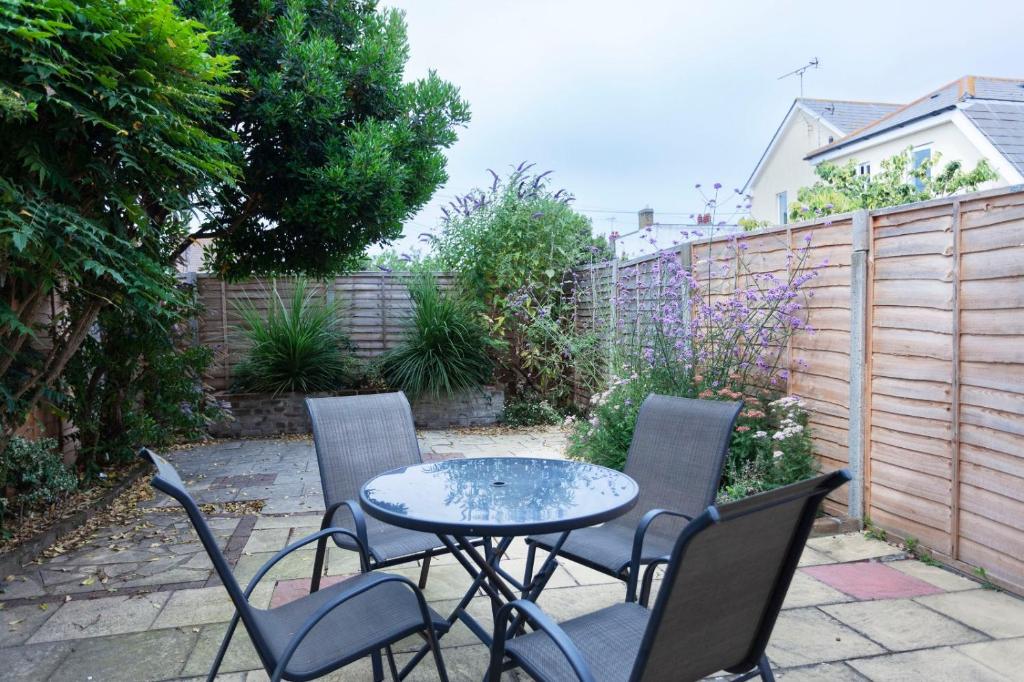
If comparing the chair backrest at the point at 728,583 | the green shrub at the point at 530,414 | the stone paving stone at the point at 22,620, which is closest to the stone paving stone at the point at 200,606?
the stone paving stone at the point at 22,620

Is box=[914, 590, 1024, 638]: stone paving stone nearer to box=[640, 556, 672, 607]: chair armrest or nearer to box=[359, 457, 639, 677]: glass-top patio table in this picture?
box=[640, 556, 672, 607]: chair armrest

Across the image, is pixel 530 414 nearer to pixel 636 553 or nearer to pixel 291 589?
pixel 291 589

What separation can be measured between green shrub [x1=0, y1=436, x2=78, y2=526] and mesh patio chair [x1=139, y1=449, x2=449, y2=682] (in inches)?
112

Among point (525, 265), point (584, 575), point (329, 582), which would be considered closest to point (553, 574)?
point (584, 575)

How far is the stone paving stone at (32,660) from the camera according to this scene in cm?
227

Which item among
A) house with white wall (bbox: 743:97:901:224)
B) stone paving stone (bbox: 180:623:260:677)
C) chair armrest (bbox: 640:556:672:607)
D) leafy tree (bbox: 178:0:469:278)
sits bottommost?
stone paving stone (bbox: 180:623:260:677)

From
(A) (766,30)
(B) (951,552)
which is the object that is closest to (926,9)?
(A) (766,30)

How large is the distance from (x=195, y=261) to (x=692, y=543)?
13021mm

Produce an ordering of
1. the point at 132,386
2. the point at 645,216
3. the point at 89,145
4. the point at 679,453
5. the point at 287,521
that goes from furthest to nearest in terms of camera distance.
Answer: the point at 645,216 < the point at 132,386 < the point at 287,521 < the point at 89,145 < the point at 679,453

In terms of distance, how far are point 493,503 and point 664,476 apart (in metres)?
0.91

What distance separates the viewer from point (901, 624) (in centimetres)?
256

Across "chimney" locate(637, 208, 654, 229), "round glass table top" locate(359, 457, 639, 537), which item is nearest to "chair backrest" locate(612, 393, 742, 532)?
"round glass table top" locate(359, 457, 639, 537)

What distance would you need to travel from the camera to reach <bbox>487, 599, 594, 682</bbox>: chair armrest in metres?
1.40

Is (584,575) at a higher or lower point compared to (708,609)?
lower
